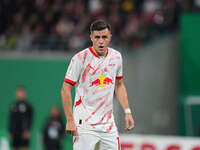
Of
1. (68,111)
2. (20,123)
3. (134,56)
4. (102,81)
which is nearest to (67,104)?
(68,111)

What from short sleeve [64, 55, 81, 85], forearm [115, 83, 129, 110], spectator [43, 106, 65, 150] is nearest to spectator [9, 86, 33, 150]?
spectator [43, 106, 65, 150]

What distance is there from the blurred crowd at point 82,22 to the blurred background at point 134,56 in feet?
0.09

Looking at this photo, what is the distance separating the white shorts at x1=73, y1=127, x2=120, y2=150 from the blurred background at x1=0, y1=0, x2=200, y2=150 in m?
8.19

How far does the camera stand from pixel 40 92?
14.2 m

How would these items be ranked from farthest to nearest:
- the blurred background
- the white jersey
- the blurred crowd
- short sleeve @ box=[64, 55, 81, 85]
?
the blurred background → the blurred crowd → the white jersey → short sleeve @ box=[64, 55, 81, 85]

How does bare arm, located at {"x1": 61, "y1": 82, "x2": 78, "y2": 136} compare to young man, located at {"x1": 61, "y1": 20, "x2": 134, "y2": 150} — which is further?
young man, located at {"x1": 61, "y1": 20, "x2": 134, "y2": 150}

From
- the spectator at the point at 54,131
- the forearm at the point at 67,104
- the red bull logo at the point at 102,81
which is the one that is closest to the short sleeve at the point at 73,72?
the forearm at the point at 67,104

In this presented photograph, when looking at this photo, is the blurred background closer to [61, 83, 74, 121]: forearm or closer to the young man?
the young man

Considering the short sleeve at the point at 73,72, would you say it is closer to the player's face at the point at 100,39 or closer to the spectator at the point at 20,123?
the player's face at the point at 100,39

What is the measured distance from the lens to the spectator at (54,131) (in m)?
11.2

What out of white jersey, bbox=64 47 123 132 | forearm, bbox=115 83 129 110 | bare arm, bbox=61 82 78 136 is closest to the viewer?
bare arm, bbox=61 82 78 136

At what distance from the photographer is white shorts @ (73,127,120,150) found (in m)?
5.32

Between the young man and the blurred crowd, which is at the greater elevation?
the blurred crowd

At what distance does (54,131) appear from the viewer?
1127 centimetres
